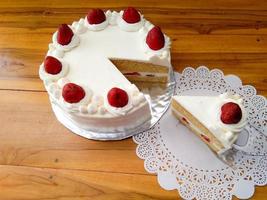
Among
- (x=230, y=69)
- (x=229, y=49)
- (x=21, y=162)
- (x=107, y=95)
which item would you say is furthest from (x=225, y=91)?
(x=21, y=162)

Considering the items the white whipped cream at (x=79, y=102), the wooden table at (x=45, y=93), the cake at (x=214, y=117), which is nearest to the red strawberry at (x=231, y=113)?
the cake at (x=214, y=117)

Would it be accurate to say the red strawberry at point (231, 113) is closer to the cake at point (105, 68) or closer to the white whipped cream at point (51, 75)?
Answer: the cake at point (105, 68)

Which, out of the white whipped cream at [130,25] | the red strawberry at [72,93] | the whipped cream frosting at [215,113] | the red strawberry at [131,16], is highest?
the red strawberry at [131,16]

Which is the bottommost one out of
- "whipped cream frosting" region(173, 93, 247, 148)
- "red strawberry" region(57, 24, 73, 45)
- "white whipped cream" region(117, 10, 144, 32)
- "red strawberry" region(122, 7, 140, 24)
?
"red strawberry" region(57, 24, 73, 45)

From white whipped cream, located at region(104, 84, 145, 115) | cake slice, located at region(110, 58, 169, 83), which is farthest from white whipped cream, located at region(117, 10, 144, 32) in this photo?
white whipped cream, located at region(104, 84, 145, 115)

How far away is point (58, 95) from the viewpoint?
5.00ft

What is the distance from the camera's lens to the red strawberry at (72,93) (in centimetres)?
147

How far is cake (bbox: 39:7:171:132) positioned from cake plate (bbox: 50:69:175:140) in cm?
2

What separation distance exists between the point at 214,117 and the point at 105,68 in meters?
0.46

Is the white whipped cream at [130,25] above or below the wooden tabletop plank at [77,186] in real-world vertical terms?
above

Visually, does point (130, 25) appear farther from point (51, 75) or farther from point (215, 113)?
point (215, 113)

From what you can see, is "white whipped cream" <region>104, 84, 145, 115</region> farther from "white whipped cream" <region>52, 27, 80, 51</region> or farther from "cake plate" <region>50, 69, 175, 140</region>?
"white whipped cream" <region>52, 27, 80, 51</region>

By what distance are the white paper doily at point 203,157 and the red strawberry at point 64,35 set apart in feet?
1.57

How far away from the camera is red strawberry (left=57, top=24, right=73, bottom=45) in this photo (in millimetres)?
1615
